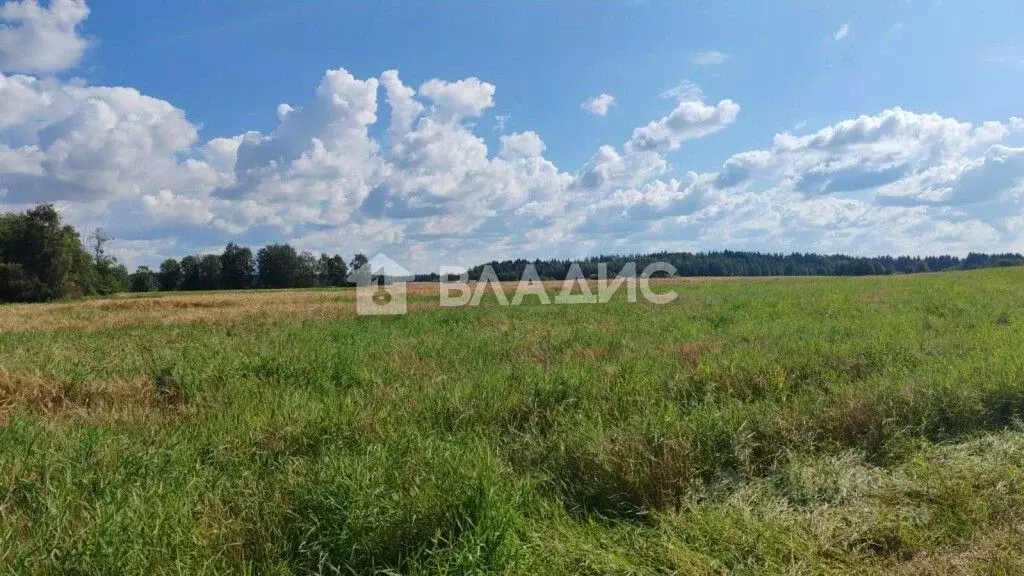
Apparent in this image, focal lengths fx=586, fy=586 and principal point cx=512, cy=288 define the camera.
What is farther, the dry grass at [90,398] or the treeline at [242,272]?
the treeline at [242,272]

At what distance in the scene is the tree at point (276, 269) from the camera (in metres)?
82.6

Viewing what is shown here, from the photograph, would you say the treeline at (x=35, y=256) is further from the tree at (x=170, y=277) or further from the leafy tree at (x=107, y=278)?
the tree at (x=170, y=277)

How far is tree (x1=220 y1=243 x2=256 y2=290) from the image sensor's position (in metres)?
80.8

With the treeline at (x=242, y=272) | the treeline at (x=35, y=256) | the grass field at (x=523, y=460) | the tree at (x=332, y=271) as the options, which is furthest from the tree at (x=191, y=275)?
the grass field at (x=523, y=460)

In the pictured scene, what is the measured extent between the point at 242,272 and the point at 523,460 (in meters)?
85.5

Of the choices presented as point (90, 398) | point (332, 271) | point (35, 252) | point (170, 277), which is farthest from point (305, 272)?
point (90, 398)

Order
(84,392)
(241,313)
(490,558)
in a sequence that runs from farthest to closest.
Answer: (241,313)
(84,392)
(490,558)

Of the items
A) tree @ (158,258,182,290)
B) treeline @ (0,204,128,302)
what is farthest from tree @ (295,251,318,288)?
treeline @ (0,204,128,302)

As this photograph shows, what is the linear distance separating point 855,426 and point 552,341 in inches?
237

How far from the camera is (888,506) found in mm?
3861

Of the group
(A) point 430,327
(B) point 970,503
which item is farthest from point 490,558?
(A) point 430,327

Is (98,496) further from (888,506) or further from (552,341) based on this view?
(552,341)

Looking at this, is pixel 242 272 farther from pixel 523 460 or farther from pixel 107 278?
pixel 523 460

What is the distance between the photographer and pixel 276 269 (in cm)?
8275
